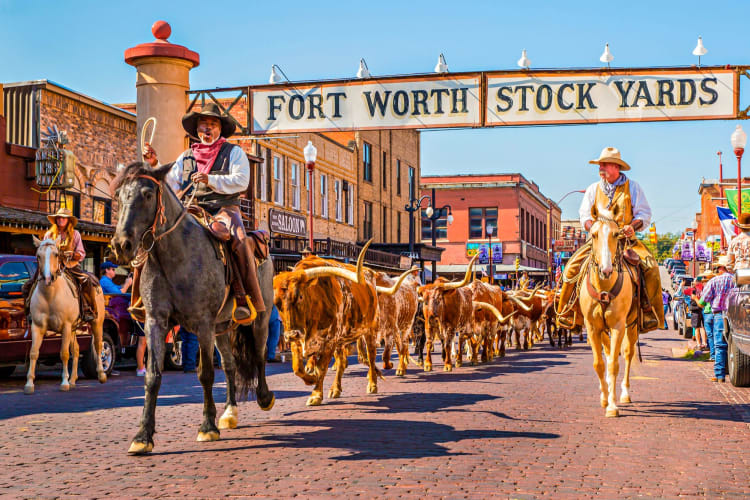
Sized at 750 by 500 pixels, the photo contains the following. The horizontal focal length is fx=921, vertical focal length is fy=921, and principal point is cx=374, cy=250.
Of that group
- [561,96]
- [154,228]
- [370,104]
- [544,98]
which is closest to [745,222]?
[561,96]

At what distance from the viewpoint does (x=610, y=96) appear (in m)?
17.8

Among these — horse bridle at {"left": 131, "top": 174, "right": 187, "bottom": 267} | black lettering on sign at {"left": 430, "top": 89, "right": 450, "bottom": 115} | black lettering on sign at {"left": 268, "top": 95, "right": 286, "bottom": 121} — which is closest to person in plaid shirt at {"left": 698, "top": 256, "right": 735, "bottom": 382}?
black lettering on sign at {"left": 430, "top": 89, "right": 450, "bottom": 115}

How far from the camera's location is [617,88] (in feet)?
58.4

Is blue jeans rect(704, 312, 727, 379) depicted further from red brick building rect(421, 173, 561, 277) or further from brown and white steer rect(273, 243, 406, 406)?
red brick building rect(421, 173, 561, 277)

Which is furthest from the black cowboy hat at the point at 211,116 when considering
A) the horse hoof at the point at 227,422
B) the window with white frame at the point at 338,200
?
the window with white frame at the point at 338,200

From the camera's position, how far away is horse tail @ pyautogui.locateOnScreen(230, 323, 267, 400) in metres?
9.94

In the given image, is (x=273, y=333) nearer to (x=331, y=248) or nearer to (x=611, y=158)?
(x=611, y=158)

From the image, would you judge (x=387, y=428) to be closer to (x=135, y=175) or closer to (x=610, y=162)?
(x=135, y=175)

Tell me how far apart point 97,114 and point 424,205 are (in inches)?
1805

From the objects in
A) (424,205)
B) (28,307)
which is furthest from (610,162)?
(424,205)

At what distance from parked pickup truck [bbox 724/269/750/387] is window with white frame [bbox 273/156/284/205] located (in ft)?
89.4

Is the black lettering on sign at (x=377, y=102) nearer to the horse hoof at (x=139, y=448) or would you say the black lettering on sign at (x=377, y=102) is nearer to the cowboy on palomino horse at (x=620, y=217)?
the cowboy on palomino horse at (x=620, y=217)

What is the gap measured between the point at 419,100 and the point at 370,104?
3.36ft

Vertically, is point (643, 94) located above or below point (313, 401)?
above
